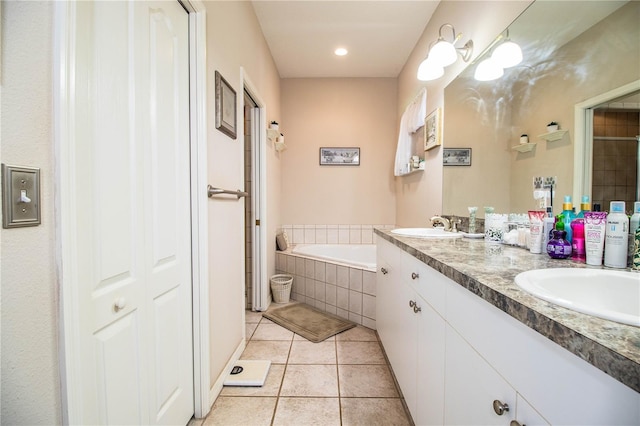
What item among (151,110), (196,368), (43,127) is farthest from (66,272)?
(196,368)

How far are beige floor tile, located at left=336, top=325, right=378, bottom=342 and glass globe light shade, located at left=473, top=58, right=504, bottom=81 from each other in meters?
1.94

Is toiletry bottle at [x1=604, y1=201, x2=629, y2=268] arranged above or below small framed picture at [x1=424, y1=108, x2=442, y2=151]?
below

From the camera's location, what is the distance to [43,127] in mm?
566

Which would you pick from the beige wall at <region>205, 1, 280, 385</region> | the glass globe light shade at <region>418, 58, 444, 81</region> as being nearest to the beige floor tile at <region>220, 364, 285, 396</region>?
the beige wall at <region>205, 1, 280, 385</region>

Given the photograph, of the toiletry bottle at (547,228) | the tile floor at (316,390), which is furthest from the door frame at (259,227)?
the toiletry bottle at (547,228)

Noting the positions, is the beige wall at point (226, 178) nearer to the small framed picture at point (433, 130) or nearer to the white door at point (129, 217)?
the white door at point (129, 217)

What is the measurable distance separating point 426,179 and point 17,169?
95.7 inches

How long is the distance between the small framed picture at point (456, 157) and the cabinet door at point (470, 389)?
1.34 meters

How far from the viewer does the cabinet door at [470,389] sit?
587 mm

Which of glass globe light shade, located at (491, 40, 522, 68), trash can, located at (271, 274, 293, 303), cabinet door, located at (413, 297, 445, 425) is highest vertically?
glass globe light shade, located at (491, 40, 522, 68)

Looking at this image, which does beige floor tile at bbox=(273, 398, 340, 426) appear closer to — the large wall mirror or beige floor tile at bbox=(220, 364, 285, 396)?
beige floor tile at bbox=(220, 364, 285, 396)

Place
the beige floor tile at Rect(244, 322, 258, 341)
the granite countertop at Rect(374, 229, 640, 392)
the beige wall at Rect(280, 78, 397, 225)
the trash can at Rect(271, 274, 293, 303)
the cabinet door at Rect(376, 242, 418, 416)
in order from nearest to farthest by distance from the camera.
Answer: the granite countertop at Rect(374, 229, 640, 392) < the cabinet door at Rect(376, 242, 418, 416) < the beige floor tile at Rect(244, 322, 258, 341) < the trash can at Rect(271, 274, 293, 303) < the beige wall at Rect(280, 78, 397, 225)

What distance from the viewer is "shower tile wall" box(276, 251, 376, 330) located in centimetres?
230

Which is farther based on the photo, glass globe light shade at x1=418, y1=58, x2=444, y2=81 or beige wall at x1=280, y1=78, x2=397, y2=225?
beige wall at x1=280, y1=78, x2=397, y2=225
